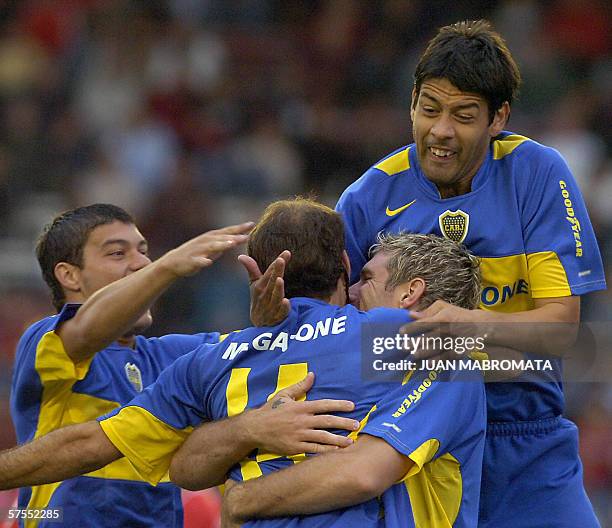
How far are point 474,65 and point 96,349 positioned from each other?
5.83 feet

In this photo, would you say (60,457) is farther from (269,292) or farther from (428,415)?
(428,415)

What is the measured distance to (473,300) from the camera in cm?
400

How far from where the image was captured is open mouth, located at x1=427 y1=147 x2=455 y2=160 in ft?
14.3

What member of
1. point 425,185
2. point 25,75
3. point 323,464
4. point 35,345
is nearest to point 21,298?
point 25,75

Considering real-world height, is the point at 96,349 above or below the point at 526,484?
above

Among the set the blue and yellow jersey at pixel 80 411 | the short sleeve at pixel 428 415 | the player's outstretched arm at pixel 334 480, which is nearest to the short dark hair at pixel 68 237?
the blue and yellow jersey at pixel 80 411

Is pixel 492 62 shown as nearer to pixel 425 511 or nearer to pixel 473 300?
pixel 473 300

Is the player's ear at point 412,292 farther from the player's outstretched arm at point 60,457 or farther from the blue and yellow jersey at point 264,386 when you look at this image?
the player's outstretched arm at point 60,457

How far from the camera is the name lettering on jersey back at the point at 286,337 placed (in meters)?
3.71

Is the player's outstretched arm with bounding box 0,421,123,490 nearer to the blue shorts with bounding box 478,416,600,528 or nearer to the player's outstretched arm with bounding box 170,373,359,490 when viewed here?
the player's outstretched arm with bounding box 170,373,359,490

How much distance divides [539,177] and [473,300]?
0.62 metres

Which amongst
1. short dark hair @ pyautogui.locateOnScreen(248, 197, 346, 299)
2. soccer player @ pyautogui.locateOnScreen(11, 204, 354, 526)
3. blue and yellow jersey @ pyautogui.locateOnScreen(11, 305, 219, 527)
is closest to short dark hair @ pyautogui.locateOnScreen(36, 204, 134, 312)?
soccer player @ pyautogui.locateOnScreen(11, 204, 354, 526)

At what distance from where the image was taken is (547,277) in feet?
13.8

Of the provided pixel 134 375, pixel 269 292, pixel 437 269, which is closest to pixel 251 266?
pixel 269 292
